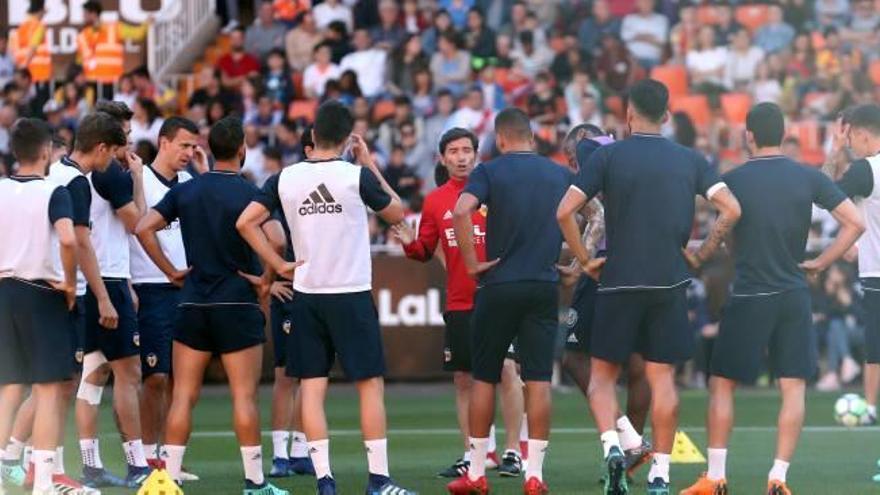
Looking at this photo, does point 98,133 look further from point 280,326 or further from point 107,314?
point 280,326

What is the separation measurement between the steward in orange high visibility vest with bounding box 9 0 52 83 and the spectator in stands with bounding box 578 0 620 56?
8.16 m

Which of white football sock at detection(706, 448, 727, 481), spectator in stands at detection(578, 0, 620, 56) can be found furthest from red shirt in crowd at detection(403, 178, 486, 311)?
spectator in stands at detection(578, 0, 620, 56)

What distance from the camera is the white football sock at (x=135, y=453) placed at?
14297mm

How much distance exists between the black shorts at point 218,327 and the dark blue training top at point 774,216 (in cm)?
324

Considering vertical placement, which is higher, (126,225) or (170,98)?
(170,98)

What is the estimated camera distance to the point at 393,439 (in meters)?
18.1

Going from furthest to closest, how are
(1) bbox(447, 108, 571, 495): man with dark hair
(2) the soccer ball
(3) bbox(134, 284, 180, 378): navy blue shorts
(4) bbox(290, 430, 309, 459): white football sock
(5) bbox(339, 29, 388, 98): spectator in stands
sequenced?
(5) bbox(339, 29, 388, 98): spectator in stands → (2) the soccer ball → (4) bbox(290, 430, 309, 459): white football sock → (3) bbox(134, 284, 180, 378): navy blue shorts → (1) bbox(447, 108, 571, 495): man with dark hair

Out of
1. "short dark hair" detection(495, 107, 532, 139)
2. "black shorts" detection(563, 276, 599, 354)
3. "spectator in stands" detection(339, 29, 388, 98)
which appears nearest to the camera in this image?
"short dark hair" detection(495, 107, 532, 139)

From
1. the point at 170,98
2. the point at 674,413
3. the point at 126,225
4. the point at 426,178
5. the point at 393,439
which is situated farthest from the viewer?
the point at 170,98

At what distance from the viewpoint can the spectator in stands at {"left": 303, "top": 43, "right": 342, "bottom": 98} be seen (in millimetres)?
29234

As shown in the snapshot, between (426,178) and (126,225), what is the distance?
13310mm

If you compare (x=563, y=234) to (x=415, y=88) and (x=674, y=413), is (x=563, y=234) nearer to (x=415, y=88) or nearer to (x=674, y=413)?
(x=674, y=413)

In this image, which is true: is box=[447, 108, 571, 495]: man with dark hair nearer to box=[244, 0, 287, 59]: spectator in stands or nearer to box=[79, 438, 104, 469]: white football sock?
box=[79, 438, 104, 469]: white football sock

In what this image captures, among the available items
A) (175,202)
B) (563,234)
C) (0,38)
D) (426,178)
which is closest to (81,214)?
(175,202)
